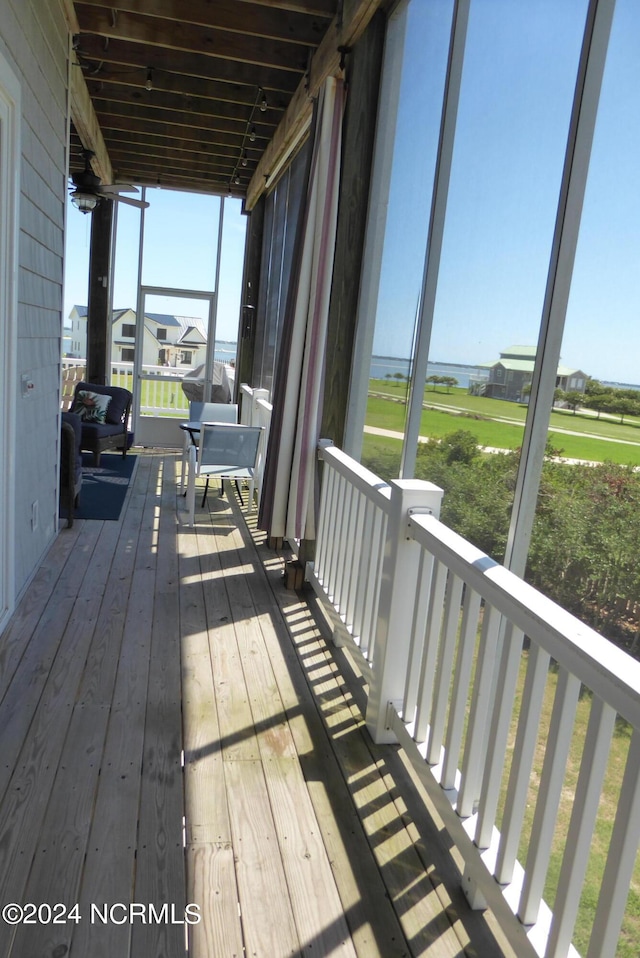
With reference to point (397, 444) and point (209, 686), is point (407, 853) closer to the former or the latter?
point (209, 686)

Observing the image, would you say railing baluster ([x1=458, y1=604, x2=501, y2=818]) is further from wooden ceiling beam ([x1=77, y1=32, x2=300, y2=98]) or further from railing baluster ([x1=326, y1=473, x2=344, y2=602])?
wooden ceiling beam ([x1=77, y1=32, x2=300, y2=98])

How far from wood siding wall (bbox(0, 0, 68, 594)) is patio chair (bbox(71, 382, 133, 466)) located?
8.68ft

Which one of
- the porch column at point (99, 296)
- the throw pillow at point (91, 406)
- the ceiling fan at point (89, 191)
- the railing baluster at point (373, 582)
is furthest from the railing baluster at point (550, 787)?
the porch column at point (99, 296)

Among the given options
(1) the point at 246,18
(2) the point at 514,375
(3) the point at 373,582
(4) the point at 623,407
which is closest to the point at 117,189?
(1) the point at 246,18

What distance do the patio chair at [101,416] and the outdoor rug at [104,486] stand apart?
0.16m

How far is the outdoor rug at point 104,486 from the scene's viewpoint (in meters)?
5.21

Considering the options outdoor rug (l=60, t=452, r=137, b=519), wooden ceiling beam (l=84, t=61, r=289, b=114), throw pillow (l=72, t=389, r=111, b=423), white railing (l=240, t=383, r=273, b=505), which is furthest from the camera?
throw pillow (l=72, t=389, r=111, b=423)

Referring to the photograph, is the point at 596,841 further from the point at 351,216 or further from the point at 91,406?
the point at 91,406

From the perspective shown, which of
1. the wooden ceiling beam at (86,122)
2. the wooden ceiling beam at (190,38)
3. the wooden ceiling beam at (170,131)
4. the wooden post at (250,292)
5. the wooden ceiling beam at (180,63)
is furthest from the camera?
the wooden post at (250,292)

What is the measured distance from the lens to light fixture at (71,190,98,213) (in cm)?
562

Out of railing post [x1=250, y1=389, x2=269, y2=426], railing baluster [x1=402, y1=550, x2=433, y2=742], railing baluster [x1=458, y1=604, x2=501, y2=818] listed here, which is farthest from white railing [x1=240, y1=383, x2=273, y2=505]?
railing baluster [x1=458, y1=604, x2=501, y2=818]

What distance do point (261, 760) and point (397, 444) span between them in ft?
4.98

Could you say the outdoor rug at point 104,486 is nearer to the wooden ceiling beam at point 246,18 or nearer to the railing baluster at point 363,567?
the railing baluster at point 363,567

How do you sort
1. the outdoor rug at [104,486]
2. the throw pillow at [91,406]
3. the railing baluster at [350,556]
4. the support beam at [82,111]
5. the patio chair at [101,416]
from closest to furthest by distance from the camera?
1. the railing baluster at [350,556]
2. the support beam at [82,111]
3. the outdoor rug at [104,486]
4. the patio chair at [101,416]
5. the throw pillow at [91,406]
